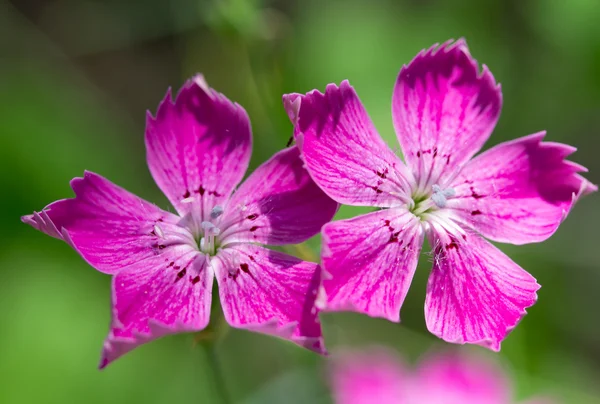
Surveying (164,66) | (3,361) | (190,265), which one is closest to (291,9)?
(164,66)

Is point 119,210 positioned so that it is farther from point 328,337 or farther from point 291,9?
point 291,9

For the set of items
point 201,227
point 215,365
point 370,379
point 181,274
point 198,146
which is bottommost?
point 370,379

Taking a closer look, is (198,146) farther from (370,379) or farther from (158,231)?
(370,379)

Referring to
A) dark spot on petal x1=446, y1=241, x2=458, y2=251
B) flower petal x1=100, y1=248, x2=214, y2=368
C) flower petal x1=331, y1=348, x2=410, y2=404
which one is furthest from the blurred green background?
flower petal x1=100, y1=248, x2=214, y2=368

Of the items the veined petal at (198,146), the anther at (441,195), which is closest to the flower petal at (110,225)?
the veined petal at (198,146)

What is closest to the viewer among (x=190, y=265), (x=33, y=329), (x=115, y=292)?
(x=115, y=292)

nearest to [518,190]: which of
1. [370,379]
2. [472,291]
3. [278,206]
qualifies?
[472,291]

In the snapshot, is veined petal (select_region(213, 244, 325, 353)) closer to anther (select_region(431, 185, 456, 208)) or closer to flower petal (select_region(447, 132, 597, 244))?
anther (select_region(431, 185, 456, 208))
